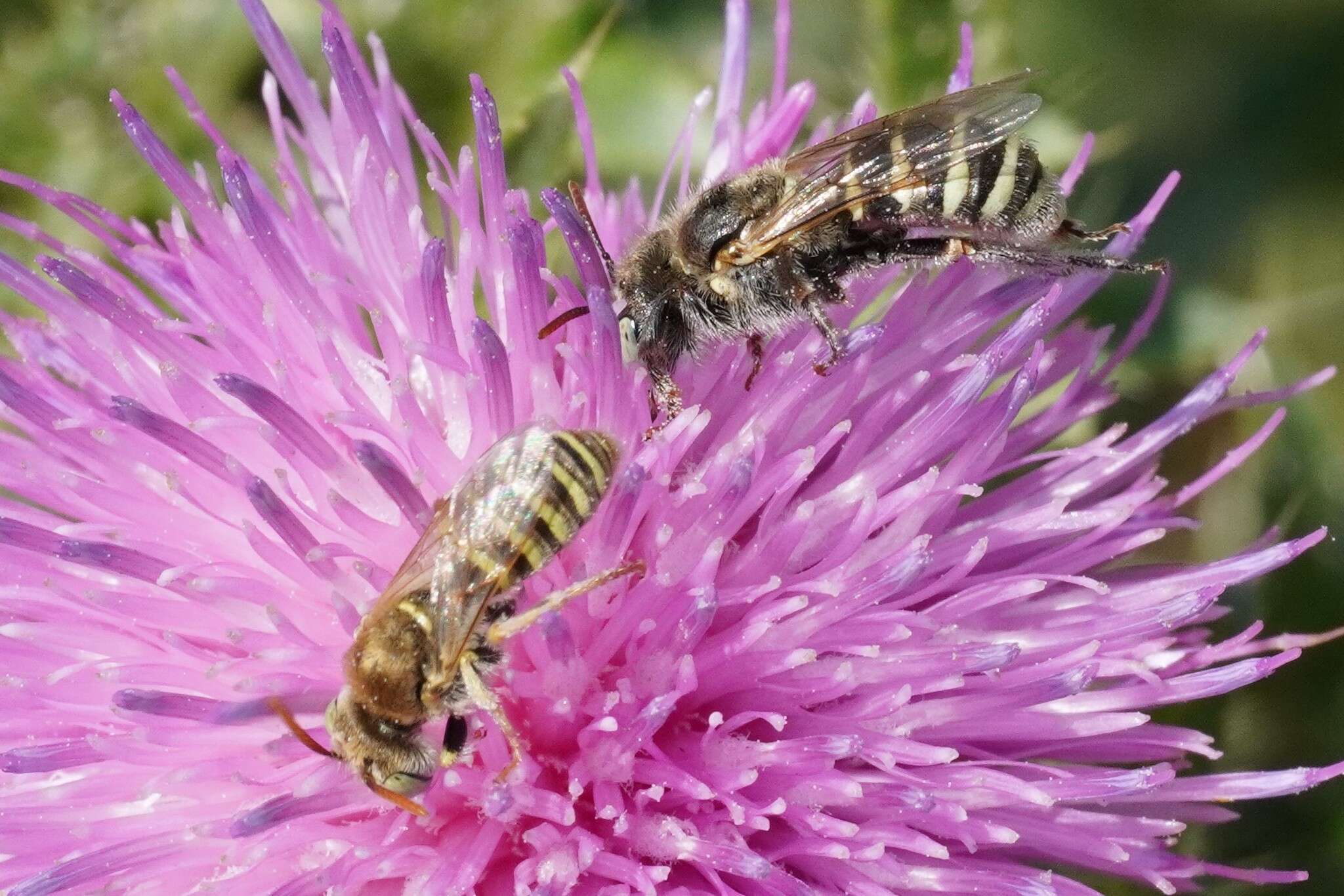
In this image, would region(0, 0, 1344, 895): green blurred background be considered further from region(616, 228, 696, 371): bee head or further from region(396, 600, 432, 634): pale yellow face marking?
region(396, 600, 432, 634): pale yellow face marking

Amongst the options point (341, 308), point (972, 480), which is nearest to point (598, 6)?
point (341, 308)

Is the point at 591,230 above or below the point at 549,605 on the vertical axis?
above

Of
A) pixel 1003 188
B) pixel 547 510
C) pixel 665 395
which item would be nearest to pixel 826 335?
pixel 665 395

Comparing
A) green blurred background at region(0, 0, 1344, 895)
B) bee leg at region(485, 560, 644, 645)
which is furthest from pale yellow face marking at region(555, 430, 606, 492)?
green blurred background at region(0, 0, 1344, 895)

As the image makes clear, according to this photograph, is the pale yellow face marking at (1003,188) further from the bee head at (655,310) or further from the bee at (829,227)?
the bee head at (655,310)

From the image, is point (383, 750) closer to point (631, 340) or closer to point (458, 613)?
point (458, 613)

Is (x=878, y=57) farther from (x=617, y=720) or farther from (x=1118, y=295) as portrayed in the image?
(x=617, y=720)

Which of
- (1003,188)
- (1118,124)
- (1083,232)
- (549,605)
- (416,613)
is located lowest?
(416,613)
